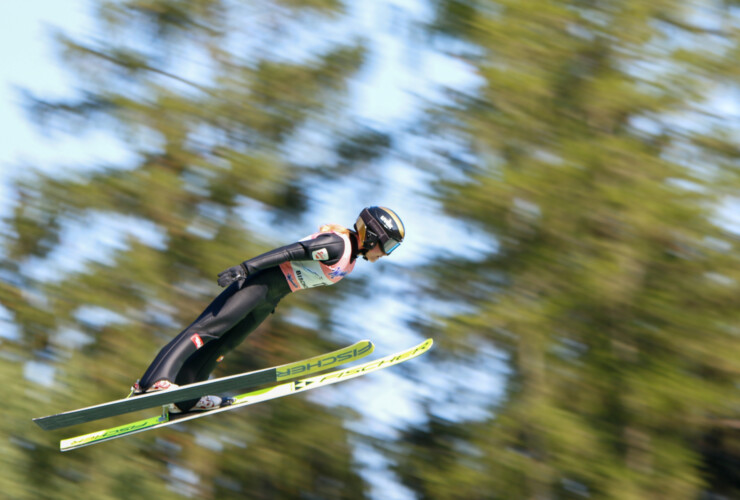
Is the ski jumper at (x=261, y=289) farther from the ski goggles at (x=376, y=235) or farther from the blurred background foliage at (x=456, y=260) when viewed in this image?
the blurred background foliage at (x=456, y=260)

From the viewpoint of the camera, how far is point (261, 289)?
7238 mm

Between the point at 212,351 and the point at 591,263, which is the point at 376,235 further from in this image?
the point at 591,263

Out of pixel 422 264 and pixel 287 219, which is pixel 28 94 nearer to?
pixel 287 219

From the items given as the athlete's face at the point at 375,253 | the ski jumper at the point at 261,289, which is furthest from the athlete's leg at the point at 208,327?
the athlete's face at the point at 375,253

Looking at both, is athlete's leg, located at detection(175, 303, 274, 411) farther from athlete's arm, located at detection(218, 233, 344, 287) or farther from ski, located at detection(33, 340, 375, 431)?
athlete's arm, located at detection(218, 233, 344, 287)

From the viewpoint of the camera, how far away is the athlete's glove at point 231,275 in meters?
6.46

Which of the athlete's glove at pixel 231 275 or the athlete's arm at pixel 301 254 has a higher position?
the athlete's arm at pixel 301 254

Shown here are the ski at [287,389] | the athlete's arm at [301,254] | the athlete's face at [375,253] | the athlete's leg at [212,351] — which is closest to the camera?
the athlete's arm at [301,254]

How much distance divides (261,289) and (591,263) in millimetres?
4190

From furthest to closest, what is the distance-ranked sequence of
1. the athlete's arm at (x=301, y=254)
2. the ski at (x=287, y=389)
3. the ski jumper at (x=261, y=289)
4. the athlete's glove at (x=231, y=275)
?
the ski at (x=287, y=389) → the ski jumper at (x=261, y=289) → the athlete's arm at (x=301, y=254) → the athlete's glove at (x=231, y=275)

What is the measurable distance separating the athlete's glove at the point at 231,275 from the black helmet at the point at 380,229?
0.96 meters

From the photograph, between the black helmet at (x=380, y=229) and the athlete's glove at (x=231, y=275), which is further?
the black helmet at (x=380, y=229)

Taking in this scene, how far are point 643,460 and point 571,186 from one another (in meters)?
2.99

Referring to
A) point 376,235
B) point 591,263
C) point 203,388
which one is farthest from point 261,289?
point 591,263
